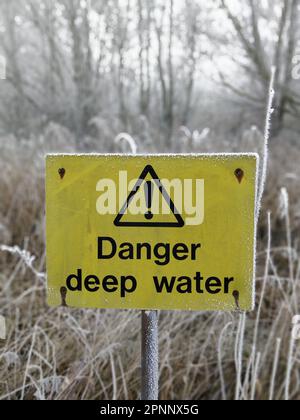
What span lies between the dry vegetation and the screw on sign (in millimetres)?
231

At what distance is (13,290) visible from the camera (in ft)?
5.31

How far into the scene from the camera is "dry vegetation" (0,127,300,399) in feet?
3.48

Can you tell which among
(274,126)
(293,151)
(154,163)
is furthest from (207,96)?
(154,163)

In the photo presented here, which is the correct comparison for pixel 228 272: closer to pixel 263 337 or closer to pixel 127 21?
pixel 263 337

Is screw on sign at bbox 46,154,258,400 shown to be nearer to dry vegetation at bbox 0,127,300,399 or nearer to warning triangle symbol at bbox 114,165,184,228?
warning triangle symbol at bbox 114,165,184,228

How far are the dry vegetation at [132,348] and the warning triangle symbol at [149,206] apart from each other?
275 millimetres

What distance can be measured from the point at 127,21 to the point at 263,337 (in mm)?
3315

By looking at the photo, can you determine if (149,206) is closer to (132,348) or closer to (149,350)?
(149,350)

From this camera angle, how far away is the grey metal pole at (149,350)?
0.72 metres
